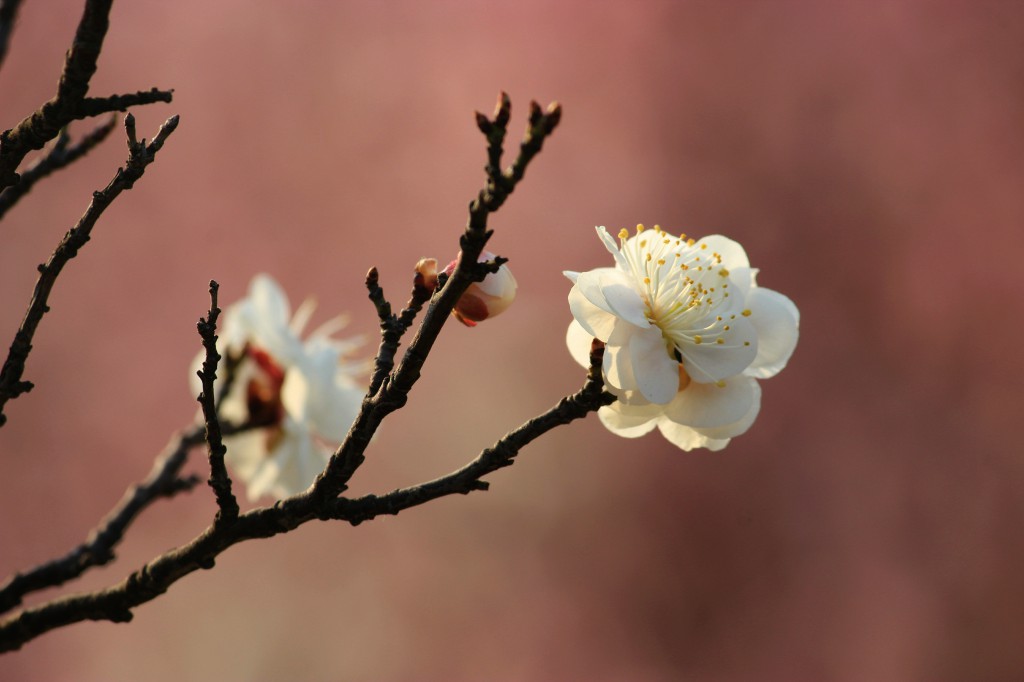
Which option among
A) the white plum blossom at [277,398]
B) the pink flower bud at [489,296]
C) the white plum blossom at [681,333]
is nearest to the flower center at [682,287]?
the white plum blossom at [681,333]

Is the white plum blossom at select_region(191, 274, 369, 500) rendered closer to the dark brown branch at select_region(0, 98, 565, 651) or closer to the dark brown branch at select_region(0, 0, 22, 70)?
the dark brown branch at select_region(0, 98, 565, 651)

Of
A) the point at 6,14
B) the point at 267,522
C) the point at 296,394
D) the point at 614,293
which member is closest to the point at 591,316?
the point at 614,293

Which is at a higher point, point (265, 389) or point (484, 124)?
point (265, 389)

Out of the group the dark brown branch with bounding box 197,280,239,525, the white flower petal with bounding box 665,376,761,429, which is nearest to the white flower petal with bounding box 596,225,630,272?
the white flower petal with bounding box 665,376,761,429

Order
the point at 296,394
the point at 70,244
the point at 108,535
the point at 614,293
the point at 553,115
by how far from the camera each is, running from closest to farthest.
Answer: the point at 553,115 < the point at 70,244 < the point at 614,293 < the point at 108,535 < the point at 296,394

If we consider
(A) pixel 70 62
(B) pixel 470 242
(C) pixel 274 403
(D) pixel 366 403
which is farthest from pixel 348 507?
(C) pixel 274 403

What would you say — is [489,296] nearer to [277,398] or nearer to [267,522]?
[267,522]
